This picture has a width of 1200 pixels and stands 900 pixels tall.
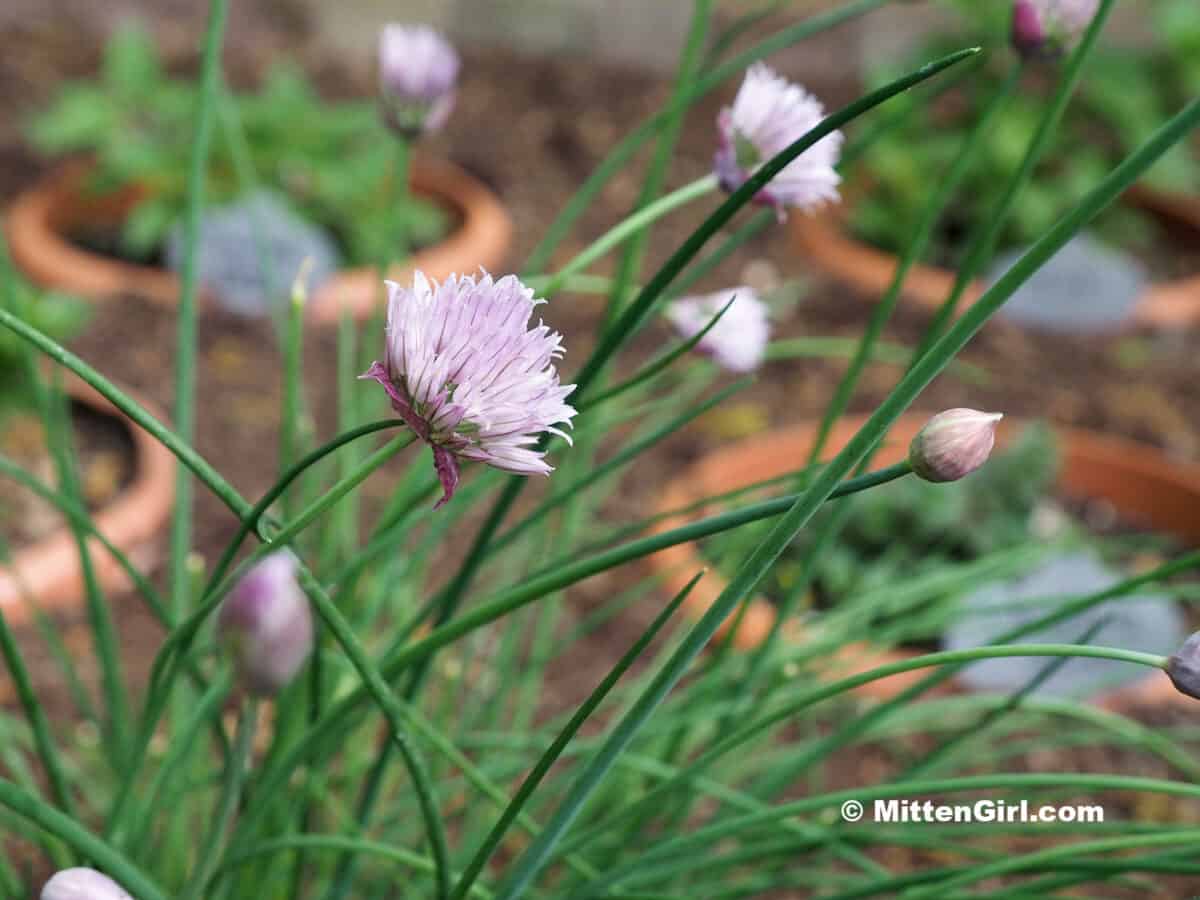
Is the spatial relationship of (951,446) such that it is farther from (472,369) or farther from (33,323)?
(33,323)

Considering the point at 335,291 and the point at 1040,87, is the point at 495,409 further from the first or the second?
the point at 1040,87

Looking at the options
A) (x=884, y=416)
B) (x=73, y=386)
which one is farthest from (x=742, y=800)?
(x=73, y=386)

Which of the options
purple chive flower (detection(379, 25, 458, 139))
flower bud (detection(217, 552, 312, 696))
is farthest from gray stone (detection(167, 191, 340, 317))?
flower bud (detection(217, 552, 312, 696))

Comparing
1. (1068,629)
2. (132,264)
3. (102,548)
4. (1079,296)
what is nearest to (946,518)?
(1068,629)

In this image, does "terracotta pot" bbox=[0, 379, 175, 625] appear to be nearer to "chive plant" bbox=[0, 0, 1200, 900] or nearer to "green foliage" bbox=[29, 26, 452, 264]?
"chive plant" bbox=[0, 0, 1200, 900]

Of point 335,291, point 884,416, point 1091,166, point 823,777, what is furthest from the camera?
point 1091,166

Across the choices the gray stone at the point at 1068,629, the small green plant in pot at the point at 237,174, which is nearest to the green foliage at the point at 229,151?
the small green plant in pot at the point at 237,174

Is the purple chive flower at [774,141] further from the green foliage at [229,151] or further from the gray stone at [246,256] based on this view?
the green foliage at [229,151]
